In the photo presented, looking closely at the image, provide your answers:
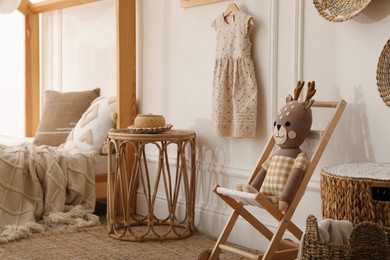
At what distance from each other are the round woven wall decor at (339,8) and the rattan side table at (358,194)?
70cm

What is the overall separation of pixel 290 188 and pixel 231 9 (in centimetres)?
122

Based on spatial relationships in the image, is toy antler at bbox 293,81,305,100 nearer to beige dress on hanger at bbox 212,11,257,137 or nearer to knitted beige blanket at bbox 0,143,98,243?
beige dress on hanger at bbox 212,11,257,137

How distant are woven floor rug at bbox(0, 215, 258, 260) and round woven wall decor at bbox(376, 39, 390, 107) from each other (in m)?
1.12

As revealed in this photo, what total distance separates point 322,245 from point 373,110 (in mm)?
808

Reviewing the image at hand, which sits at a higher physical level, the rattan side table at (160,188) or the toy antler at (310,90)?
the toy antler at (310,90)

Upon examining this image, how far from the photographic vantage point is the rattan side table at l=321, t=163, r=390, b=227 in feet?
7.23

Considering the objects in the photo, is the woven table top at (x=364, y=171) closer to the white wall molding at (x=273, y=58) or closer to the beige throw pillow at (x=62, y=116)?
the white wall molding at (x=273, y=58)

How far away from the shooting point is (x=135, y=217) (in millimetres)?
4055

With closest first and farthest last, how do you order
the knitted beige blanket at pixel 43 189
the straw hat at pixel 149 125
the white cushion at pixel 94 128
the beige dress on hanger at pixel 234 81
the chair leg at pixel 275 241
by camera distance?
1. the chair leg at pixel 275 241
2. the beige dress on hanger at pixel 234 81
3. the straw hat at pixel 149 125
4. the knitted beige blanket at pixel 43 189
5. the white cushion at pixel 94 128

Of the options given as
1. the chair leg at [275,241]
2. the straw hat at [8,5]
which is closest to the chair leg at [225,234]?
the chair leg at [275,241]

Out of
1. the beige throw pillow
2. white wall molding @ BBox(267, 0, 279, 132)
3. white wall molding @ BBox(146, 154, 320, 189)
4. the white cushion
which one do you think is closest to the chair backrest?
white wall molding @ BBox(267, 0, 279, 132)

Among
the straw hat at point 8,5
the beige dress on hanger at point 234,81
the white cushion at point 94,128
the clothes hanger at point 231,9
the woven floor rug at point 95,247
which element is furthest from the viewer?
the straw hat at point 8,5

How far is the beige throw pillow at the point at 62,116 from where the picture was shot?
454cm

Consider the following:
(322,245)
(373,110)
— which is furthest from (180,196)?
(322,245)
